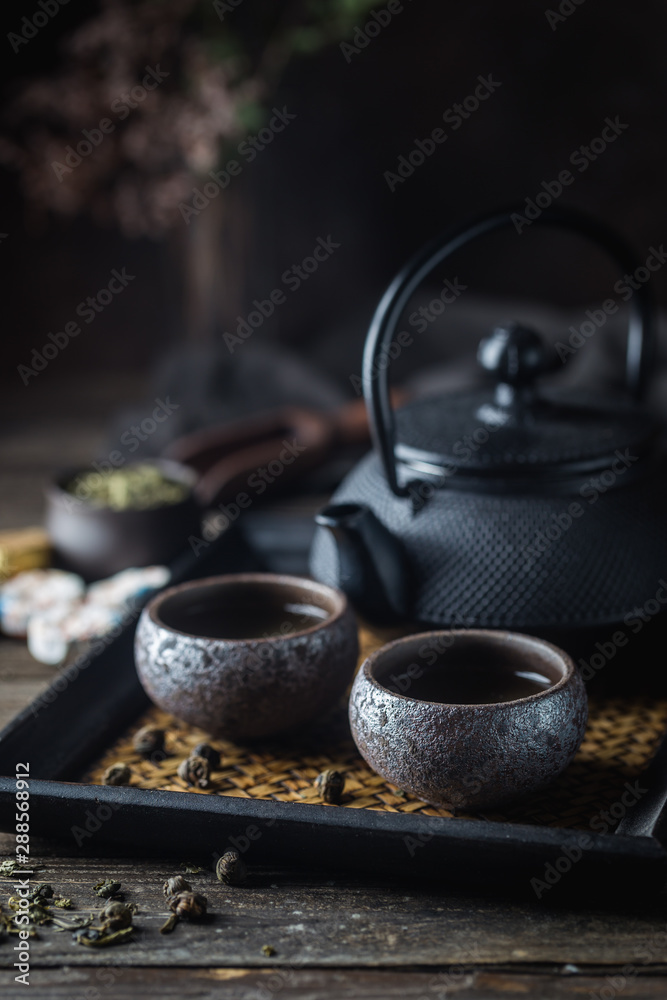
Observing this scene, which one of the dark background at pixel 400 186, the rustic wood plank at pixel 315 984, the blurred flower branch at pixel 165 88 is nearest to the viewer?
the rustic wood plank at pixel 315 984

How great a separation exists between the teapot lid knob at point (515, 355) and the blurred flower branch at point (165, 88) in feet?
3.62

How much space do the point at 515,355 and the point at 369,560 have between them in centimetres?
27

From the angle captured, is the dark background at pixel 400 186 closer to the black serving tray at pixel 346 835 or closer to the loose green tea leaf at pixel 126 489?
the loose green tea leaf at pixel 126 489

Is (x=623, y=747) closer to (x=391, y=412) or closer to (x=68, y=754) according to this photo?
(x=391, y=412)

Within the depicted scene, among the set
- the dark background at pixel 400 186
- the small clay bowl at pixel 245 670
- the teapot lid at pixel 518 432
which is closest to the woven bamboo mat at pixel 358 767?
the small clay bowl at pixel 245 670

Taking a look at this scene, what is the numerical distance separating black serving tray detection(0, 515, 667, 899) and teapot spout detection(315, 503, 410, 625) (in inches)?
11.5

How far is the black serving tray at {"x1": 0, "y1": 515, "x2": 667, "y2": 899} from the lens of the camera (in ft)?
2.34

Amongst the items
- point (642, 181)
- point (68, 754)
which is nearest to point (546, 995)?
point (68, 754)

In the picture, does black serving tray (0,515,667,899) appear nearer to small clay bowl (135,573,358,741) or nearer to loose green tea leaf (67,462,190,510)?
small clay bowl (135,573,358,741)

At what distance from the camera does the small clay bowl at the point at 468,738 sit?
739mm

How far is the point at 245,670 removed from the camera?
0.85m

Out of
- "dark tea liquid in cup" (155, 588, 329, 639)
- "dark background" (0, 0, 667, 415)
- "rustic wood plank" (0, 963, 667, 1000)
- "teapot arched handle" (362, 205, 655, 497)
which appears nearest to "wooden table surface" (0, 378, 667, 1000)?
"rustic wood plank" (0, 963, 667, 1000)

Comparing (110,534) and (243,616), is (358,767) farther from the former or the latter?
(110,534)

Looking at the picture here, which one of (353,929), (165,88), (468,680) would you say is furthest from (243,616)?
(165,88)
